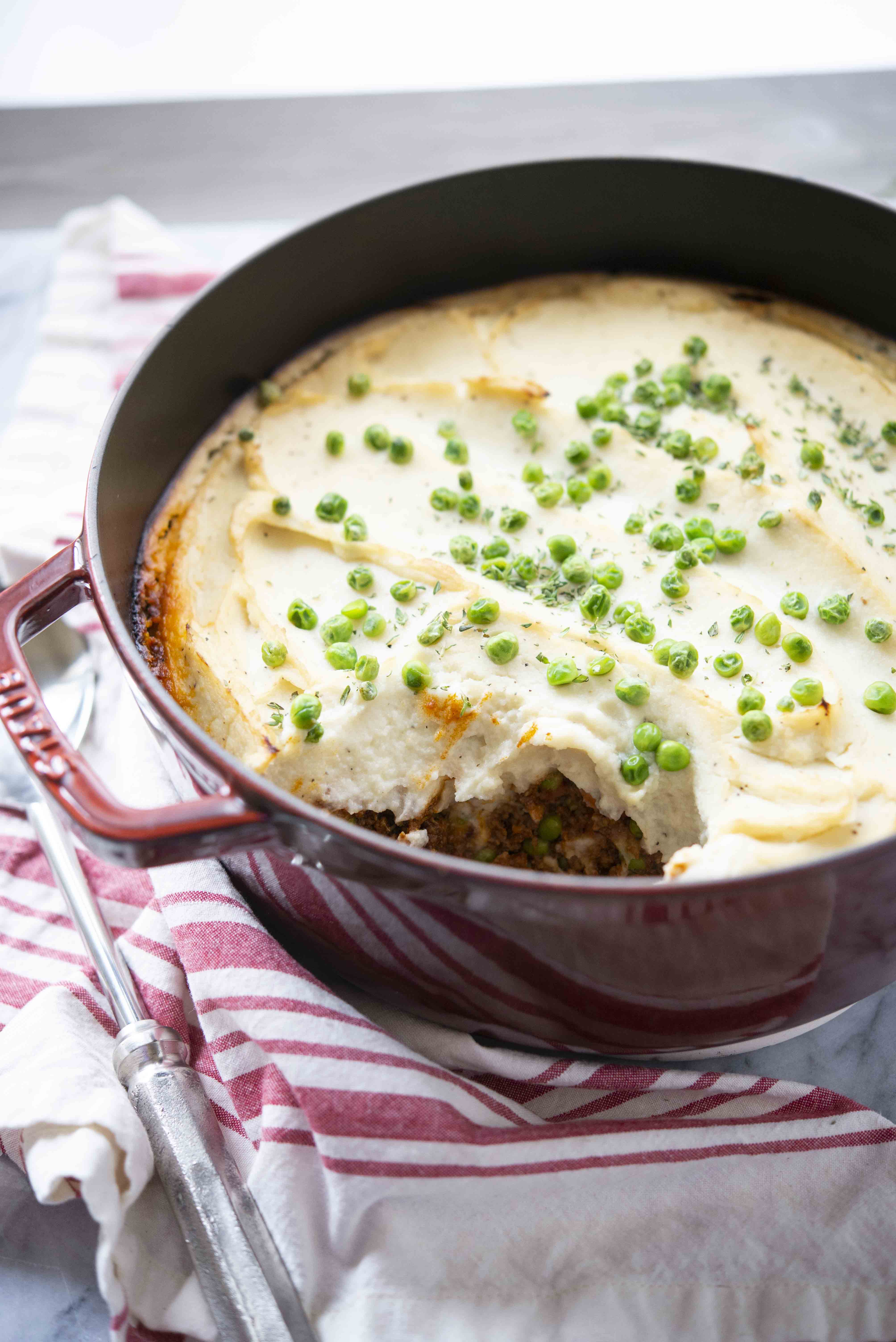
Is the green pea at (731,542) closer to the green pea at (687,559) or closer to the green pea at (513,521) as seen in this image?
the green pea at (687,559)

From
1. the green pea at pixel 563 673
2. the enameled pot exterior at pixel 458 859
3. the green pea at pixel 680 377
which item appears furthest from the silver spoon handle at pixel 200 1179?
the green pea at pixel 680 377

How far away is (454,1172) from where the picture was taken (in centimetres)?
257

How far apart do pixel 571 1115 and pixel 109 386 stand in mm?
3115

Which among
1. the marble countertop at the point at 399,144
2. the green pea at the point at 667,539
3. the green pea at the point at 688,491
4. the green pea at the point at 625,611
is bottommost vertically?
the green pea at the point at 625,611

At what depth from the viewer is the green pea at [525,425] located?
356cm

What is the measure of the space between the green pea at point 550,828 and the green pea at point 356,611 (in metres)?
0.71

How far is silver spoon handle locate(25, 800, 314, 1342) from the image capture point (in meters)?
2.48

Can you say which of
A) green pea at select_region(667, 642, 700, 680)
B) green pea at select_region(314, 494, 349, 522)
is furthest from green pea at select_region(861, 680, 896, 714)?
green pea at select_region(314, 494, 349, 522)

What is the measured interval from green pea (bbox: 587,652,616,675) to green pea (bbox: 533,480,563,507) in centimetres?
64

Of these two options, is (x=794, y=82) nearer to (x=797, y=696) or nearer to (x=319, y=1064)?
(x=797, y=696)

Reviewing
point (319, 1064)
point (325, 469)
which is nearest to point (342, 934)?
point (319, 1064)

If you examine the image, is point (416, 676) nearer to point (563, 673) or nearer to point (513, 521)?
point (563, 673)

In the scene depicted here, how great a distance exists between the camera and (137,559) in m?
3.41

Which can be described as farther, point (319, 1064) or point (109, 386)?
point (109, 386)
